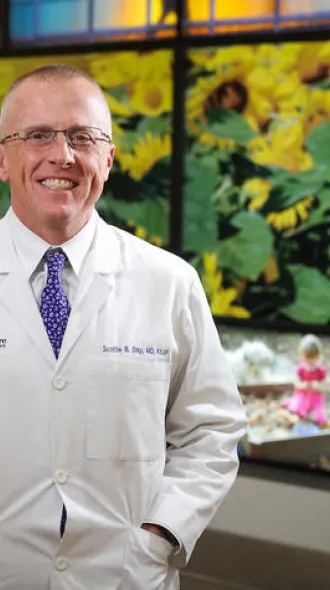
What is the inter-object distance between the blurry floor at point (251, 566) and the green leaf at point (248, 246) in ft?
3.16

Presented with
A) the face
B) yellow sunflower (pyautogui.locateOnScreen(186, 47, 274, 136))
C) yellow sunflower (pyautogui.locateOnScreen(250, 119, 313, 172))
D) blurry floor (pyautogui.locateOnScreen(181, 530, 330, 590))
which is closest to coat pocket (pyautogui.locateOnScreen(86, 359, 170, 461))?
the face

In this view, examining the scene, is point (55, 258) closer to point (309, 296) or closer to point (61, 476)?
point (61, 476)

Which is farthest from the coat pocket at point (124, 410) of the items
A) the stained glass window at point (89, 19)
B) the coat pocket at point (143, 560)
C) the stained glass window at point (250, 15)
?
the stained glass window at point (89, 19)

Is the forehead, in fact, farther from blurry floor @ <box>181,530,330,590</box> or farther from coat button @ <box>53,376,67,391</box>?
blurry floor @ <box>181,530,330,590</box>

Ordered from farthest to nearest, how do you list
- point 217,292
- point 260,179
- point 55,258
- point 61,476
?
point 217,292
point 260,179
point 55,258
point 61,476

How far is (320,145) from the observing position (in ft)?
10.8

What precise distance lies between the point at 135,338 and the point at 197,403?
161 millimetres

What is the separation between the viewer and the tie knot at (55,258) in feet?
5.26

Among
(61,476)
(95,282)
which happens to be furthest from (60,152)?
(61,476)

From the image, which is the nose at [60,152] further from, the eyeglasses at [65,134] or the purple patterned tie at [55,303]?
the purple patterned tie at [55,303]

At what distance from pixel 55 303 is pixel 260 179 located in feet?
6.34

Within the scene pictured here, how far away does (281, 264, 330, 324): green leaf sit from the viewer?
330 centimetres

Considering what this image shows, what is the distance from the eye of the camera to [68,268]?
163cm

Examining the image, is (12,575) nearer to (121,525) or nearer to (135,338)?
(121,525)
